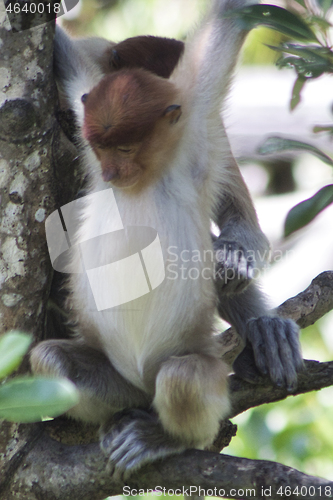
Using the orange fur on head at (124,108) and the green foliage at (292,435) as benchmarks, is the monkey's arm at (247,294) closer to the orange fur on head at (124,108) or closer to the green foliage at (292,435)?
the orange fur on head at (124,108)

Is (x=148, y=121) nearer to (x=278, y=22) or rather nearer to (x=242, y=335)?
(x=278, y=22)

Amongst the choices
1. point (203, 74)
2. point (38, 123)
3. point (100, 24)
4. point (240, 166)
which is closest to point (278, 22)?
point (203, 74)

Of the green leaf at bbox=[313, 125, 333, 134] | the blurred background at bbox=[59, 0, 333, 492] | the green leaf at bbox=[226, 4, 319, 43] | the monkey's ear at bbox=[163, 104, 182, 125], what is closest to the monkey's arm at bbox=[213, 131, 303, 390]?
the blurred background at bbox=[59, 0, 333, 492]

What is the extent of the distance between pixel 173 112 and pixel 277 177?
5.04m

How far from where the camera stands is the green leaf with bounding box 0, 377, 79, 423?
104 cm

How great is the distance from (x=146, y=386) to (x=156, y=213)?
2.12 ft

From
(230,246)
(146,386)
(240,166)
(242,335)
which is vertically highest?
(240,166)

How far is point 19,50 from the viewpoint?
1927mm

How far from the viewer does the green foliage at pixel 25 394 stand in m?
1.04

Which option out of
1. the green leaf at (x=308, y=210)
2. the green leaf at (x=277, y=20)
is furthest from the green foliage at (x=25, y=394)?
the green leaf at (x=277, y=20)

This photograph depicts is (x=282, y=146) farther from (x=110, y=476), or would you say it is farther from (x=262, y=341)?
(x=110, y=476)

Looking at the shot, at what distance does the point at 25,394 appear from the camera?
3.51 ft

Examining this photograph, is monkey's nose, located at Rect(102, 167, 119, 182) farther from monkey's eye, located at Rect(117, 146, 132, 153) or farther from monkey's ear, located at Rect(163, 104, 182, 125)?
monkey's ear, located at Rect(163, 104, 182, 125)

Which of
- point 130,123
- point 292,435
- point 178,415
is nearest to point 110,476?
point 178,415
